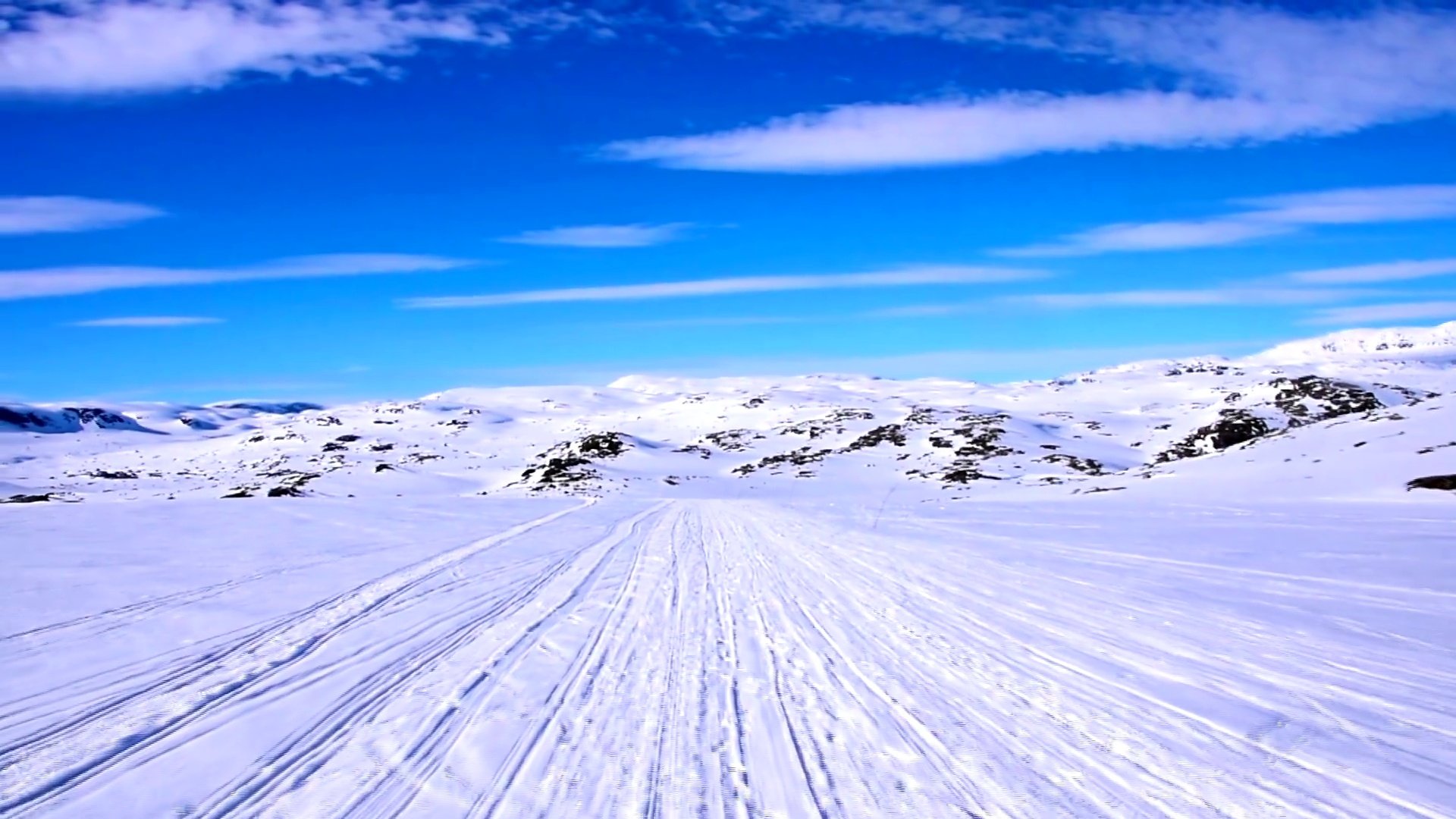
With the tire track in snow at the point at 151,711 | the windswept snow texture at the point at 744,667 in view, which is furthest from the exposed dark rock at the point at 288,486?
the tire track in snow at the point at 151,711

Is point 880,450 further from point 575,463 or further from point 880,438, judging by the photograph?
point 575,463

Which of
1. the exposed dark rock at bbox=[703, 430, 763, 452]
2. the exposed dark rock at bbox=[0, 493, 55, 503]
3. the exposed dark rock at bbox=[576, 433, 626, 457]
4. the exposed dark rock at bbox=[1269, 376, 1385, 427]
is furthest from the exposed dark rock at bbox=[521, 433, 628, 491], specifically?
the exposed dark rock at bbox=[1269, 376, 1385, 427]

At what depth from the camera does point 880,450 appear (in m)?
86.2

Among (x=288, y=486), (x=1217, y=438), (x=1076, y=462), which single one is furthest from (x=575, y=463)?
(x=1217, y=438)

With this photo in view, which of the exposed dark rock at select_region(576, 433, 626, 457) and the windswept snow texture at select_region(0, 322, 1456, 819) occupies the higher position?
the exposed dark rock at select_region(576, 433, 626, 457)

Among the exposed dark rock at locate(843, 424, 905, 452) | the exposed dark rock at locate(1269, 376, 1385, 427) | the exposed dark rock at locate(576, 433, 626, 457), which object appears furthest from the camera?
the exposed dark rock at locate(843, 424, 905, 452)

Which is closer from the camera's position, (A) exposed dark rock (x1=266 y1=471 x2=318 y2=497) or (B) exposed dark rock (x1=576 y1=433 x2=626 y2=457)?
(A) exposed dark rock (x1=266 y1=471 x2=318 y2=497)

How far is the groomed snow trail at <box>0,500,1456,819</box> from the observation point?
5031 millimetres

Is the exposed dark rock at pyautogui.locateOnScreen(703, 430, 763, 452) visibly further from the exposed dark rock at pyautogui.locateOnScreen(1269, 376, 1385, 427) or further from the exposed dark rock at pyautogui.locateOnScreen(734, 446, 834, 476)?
the exposed dark rock at pyautogui.locateOnScreen(1269, 376, 1385, 427)

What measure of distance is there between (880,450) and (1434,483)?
2506 inches

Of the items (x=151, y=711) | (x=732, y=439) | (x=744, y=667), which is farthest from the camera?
(x=732, y=439)

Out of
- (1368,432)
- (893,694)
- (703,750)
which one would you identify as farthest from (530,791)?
(1368,432)

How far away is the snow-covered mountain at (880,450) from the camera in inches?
1300

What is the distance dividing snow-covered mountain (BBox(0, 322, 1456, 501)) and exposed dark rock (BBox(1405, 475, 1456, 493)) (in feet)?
1.37
